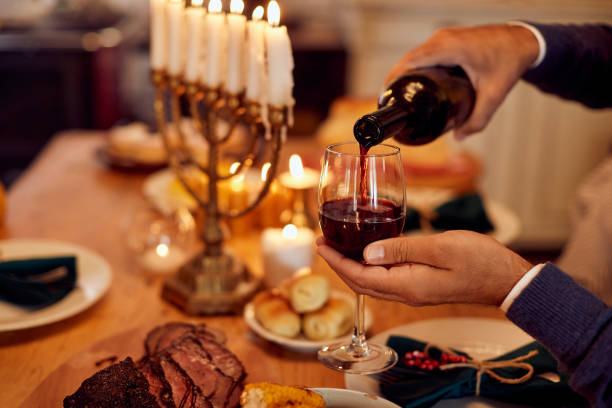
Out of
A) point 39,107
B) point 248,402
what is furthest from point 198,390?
point 39,107

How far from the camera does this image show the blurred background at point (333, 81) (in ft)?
11.6

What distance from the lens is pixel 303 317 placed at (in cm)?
109

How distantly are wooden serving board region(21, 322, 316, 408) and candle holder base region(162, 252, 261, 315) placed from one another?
0.06 meters

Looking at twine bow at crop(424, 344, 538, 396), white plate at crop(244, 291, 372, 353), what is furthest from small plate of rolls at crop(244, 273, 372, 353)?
twine bow at crop(424, 344, 538, 396)

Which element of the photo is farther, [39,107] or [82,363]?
[39,107]

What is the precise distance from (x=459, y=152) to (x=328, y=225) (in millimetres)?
1463

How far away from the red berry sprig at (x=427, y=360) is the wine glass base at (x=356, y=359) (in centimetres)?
3

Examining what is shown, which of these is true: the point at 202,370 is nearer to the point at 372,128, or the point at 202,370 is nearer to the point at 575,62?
the point at 372,128

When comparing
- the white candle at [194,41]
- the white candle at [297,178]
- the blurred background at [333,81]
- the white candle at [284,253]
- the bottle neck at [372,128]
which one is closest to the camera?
the bottle neck at [372,128]

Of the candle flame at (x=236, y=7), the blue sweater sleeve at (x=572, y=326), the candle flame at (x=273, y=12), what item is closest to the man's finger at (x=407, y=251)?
the blue sweater sleeve at (x=572, y=326)

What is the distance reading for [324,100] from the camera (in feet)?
11.8

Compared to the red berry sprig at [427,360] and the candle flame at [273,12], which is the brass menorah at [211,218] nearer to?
the candle flame at [273,12]

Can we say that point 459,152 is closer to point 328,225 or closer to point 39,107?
point 328,225

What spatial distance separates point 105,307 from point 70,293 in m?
0.07
